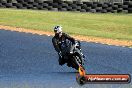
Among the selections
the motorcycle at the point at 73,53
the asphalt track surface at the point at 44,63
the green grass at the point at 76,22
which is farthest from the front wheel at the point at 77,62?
the green grass at the point at 76,22

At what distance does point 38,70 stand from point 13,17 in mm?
18058

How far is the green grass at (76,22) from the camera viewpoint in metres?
25.2

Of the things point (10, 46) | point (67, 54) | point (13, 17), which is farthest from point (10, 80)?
point (13, 17)

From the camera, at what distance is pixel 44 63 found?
15047 mm

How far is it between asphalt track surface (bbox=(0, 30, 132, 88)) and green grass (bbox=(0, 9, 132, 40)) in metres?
5.10

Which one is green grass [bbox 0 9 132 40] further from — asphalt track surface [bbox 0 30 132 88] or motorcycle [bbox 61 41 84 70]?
motorcycle [bbox 61 41 84 70]

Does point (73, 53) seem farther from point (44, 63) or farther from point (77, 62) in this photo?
point (44, 63)

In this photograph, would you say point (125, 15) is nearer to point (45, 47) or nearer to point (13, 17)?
point (13, 17)

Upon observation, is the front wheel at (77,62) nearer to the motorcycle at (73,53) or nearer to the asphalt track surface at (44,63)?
the motorcycle at (73,53)

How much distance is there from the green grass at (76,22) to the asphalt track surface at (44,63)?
5.10m

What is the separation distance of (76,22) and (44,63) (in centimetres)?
1453

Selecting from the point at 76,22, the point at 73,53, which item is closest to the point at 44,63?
the point at 73,53

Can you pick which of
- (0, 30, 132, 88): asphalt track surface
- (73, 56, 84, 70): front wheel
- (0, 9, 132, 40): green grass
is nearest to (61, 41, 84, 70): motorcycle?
(73, 56, 84, 70): front wheel

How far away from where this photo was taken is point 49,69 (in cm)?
1410
